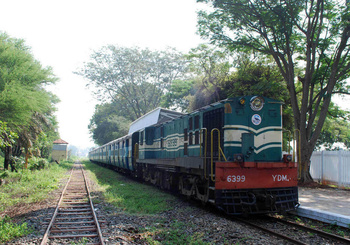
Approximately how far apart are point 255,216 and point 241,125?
89.0 inches

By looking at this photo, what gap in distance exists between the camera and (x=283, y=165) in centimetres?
742

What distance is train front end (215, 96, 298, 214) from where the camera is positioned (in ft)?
23.0

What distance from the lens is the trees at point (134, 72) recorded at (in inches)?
1373

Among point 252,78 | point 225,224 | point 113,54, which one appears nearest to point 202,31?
point 252,78

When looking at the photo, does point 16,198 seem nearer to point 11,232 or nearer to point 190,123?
point 11,232

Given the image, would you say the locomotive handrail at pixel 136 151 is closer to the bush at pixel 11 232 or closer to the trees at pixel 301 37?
the trees at pixel 301 37

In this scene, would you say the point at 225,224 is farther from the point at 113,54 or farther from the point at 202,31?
the point at 113,54

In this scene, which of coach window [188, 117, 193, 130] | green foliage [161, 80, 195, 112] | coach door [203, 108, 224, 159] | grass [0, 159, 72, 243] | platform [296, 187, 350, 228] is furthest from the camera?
green foliage [161, 80, 195, 112]

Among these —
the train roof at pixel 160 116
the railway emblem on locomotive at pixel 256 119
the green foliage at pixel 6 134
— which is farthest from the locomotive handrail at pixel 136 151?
the railway emblem on locomotive at pixel 256 119

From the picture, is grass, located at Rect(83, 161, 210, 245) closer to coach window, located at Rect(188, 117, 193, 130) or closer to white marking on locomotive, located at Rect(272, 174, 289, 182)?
coach window, located at Rect(188, 117, 193, 130)

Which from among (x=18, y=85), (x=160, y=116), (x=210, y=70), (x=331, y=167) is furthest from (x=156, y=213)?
(x=210, y=70)

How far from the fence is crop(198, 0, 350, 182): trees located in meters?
0.99

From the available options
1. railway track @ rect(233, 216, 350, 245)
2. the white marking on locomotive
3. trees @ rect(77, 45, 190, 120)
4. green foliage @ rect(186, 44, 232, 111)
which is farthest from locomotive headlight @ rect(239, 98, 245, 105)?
trees @ rect(77, 45, 190, 120)

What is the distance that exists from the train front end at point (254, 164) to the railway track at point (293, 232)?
269 millimetres
